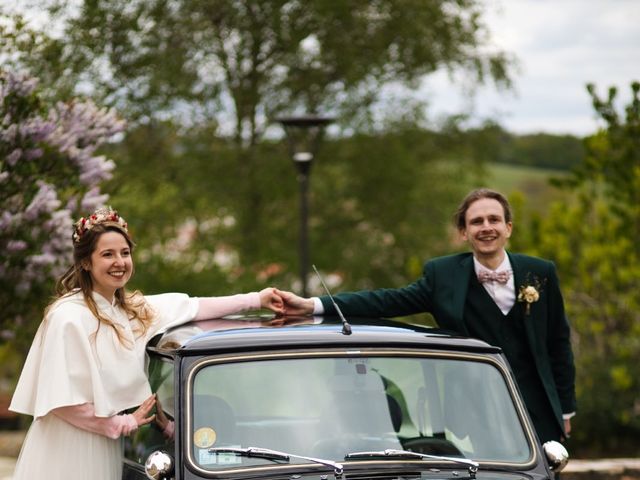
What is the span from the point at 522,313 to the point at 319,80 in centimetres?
1732

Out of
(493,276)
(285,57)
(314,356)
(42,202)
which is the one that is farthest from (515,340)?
(285,57)

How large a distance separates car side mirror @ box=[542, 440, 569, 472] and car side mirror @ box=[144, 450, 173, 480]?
5.05ft

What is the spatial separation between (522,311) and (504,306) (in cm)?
10

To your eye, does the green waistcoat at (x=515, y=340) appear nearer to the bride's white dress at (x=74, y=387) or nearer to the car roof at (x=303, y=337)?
the car roof at (x=303, y=337)

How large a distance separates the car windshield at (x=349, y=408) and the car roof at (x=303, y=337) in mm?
51

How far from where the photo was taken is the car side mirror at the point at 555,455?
4707mm

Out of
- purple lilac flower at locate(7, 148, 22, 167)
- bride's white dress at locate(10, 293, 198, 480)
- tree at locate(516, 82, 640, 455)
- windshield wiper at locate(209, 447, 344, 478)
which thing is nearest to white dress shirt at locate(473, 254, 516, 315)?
windshield wiper at locate(209, 447, 344, 478)

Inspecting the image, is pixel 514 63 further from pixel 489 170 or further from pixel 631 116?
pixel 631 116

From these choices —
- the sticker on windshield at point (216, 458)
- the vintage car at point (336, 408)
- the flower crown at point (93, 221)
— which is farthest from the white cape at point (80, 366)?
the sticker on windshield at point (216, 458)

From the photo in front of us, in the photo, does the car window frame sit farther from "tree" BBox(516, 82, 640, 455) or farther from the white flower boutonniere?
"tree" BBox(516, 82, 640, 455)

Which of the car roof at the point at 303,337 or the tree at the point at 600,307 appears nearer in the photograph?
the car roof at the point at 303,337

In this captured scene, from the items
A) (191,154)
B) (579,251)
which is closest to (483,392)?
(579,251)

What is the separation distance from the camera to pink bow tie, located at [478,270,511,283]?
566 cm

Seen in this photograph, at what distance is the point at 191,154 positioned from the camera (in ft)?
72.2
